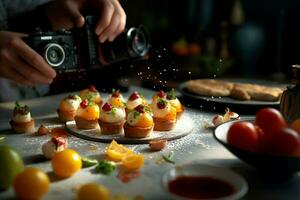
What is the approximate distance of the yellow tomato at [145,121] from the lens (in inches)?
53.0

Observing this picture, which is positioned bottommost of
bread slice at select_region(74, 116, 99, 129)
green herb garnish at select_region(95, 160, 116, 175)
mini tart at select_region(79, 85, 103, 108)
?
green herb garnish at select_region(95, 160, 116, 175)

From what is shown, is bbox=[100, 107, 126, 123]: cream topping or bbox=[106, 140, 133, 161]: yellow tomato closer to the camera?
bbox=[106, 140, 133, 161]: yellow tomato

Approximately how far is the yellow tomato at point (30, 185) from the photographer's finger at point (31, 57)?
0.58 meters

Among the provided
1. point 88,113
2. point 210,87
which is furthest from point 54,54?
point 210,87

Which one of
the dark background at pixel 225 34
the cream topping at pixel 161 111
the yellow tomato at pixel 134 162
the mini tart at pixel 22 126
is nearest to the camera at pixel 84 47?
the mini tart at pixel 22 126

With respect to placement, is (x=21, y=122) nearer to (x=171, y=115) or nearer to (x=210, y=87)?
(x=171, y=115)

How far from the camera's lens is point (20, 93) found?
6.63 ft

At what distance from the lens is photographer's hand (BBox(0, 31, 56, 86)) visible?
1.45 meters

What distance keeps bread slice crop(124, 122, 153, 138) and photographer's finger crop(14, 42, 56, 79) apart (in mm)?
341

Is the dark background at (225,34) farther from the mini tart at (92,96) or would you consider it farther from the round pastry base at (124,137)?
the round pastry base at (124,137)

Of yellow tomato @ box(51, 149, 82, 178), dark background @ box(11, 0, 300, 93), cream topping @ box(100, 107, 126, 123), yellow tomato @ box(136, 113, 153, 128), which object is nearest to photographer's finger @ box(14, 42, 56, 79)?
cream topping @ box(100, 107, 126, 123)

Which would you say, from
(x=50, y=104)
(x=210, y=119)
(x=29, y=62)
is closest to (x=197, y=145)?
(x=210, y=119)

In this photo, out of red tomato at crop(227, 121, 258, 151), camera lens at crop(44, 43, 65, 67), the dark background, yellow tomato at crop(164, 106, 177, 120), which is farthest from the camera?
the dark background

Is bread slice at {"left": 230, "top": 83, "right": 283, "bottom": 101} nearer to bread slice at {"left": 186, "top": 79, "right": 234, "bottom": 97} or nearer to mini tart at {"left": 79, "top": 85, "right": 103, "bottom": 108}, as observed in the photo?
bread slice at {"left": 186, "top": 79, "right": 234, "bottom": 97}
